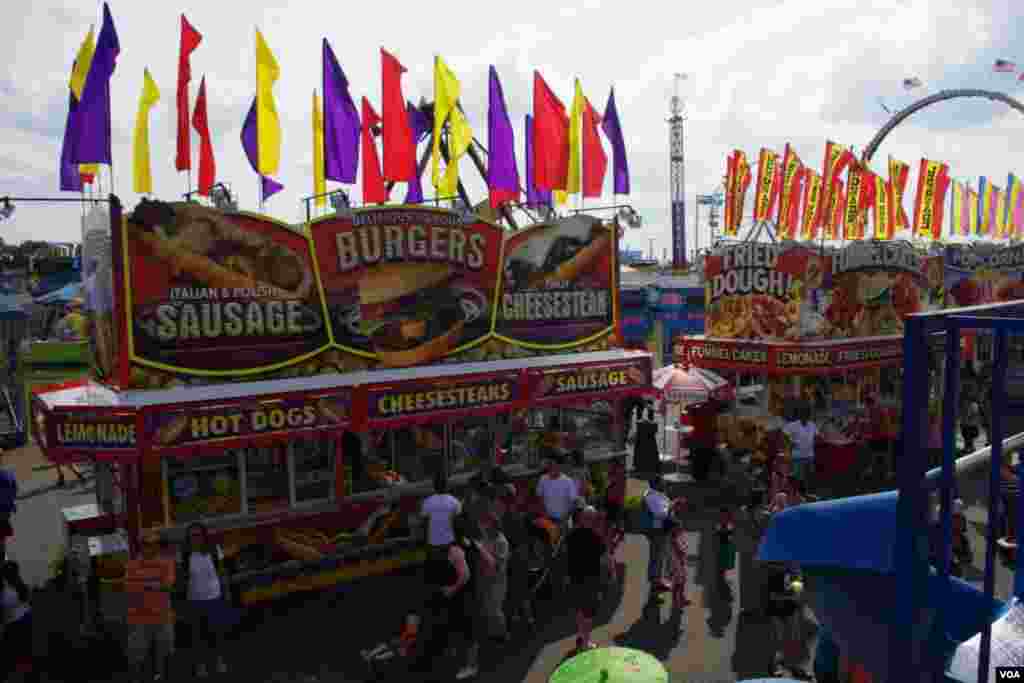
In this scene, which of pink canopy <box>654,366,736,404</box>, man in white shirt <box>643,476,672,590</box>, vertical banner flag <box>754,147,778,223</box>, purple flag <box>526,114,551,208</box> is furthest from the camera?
vertical banner flag <box>754,147,778,223</box>

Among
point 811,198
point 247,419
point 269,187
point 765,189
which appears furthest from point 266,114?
point 811,198

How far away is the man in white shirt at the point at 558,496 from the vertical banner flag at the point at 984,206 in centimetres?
2606

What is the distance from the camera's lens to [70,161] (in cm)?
956

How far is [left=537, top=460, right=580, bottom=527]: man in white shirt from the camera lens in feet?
33.5

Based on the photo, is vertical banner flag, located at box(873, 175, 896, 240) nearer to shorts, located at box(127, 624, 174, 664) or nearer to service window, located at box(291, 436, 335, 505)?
service window, located at box(291, 436, 335, 505)

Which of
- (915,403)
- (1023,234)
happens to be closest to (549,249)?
(915,403)

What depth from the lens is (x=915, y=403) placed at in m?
2.48

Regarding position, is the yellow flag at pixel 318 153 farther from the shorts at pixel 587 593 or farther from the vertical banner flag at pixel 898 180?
the vertical banner flag at pixel 898 180

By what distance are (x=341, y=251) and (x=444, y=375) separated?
7.74 ft

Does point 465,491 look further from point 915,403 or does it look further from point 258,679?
point 915,403

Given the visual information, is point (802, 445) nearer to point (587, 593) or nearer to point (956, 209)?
point (587, 593)

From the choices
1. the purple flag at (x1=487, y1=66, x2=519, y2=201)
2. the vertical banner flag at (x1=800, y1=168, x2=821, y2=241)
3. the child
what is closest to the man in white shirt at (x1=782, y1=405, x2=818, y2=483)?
the child

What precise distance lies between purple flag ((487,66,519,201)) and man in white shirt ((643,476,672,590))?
636 cm

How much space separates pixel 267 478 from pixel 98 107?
524cm
